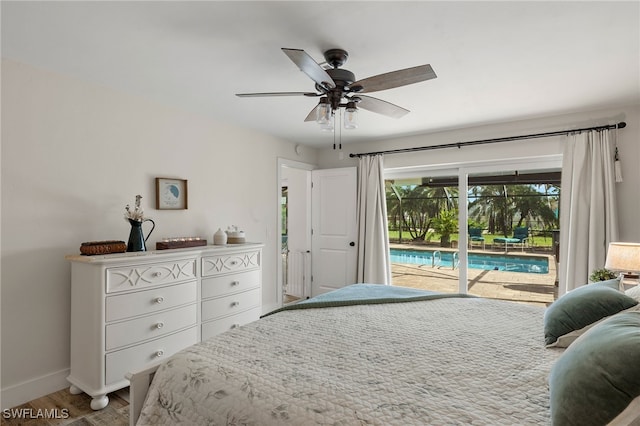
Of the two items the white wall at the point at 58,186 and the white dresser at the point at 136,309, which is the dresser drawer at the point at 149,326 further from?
the white wall at the point at 58,186

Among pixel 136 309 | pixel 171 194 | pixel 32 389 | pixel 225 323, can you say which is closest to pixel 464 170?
pixel 225 323

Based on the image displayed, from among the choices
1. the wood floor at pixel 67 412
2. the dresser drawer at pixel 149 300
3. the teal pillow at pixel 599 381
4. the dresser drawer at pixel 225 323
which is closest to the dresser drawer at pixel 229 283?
the dresser drawer at pixel 149 300

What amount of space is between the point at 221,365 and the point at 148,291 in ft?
5.08

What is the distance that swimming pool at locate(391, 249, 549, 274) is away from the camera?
3.87 metres

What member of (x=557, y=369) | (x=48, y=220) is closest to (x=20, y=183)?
(x=48, y=220)

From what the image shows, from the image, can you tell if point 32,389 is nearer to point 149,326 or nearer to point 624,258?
point 149,326

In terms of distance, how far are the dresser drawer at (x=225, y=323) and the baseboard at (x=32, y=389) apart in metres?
1.04

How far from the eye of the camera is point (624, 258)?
2.45 m

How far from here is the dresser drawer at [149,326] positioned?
2.41 m

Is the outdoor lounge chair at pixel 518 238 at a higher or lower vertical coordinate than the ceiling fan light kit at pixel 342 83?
lower

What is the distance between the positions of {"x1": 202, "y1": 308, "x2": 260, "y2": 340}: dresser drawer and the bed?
4.61 feet

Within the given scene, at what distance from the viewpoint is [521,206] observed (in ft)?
12.9

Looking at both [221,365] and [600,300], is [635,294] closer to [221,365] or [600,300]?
[600,300]

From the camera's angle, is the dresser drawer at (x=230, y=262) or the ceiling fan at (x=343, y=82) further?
the dresser drawer at (x=230, y=262)
